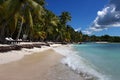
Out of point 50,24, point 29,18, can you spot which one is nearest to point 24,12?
point 29,18

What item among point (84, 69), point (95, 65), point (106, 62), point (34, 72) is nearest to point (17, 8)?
point (106, 62)

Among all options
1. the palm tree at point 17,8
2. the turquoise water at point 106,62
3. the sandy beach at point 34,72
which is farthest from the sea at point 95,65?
the palm tree at point 17,8

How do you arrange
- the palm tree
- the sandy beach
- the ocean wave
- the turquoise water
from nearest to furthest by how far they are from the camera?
the sandy beach → the ocean wave → the turquoise water → the palm tree

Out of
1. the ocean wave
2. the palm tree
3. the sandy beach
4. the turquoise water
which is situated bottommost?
the turquoise water

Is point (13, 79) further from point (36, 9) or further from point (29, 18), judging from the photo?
point (29, 18)

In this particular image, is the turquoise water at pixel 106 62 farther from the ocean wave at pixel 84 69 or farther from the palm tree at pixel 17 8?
the palm tree at pixel 17 8

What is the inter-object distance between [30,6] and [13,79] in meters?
21.0

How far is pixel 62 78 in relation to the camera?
1088cm

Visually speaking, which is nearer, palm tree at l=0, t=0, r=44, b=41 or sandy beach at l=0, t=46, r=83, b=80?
sandy beach at l=0, t=46, r=83, b=80

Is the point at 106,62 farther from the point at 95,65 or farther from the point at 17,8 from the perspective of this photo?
the point at 17,8

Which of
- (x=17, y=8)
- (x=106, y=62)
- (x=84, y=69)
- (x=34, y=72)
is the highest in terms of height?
(x=17, y=8)

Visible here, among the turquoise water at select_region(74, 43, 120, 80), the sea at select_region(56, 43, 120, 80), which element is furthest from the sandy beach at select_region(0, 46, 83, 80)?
the turquoise water at select_region(74, 43, 120, 80)

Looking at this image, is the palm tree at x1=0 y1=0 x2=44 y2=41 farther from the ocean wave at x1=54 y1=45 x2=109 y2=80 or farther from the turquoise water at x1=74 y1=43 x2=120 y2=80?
the ocean wave at x1=54 y1=45 x2=109 y2=80

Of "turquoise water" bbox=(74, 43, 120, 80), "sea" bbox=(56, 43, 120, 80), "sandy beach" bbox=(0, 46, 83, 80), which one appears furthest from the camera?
"turquoise water" bbox=(74, 43, 120, 80)
